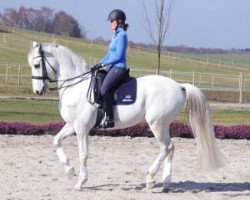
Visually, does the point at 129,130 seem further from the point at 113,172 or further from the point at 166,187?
the point at 166,187

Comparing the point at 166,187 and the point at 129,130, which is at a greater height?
the point at 166,187

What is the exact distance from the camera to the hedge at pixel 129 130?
12.9 meters

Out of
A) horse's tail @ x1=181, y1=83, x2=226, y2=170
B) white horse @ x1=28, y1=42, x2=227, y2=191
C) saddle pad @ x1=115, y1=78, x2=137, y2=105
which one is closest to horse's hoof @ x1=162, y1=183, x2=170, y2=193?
white horse @ x1=28, y1=42, x2=227, y2=191

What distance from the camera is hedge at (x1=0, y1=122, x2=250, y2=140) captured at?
12.9 meters

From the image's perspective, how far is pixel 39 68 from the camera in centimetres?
743

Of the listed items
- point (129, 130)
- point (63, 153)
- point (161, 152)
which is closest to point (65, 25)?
point (129, 130)

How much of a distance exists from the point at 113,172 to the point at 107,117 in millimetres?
1787

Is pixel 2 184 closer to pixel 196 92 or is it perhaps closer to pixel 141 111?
pixel 141 111

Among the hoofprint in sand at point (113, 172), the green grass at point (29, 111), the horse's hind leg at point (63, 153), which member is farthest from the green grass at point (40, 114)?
the horse's hind leg at point (63, 153)

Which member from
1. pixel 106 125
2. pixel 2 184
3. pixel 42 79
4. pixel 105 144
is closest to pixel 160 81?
pixel 106 125

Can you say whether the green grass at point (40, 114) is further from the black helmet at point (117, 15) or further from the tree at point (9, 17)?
the tree at point (9, 17)

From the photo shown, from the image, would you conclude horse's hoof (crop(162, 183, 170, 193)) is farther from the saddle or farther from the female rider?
the saddle

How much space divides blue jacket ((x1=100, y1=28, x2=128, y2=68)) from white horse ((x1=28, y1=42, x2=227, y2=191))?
426 millimetres

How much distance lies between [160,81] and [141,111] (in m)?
0.50
